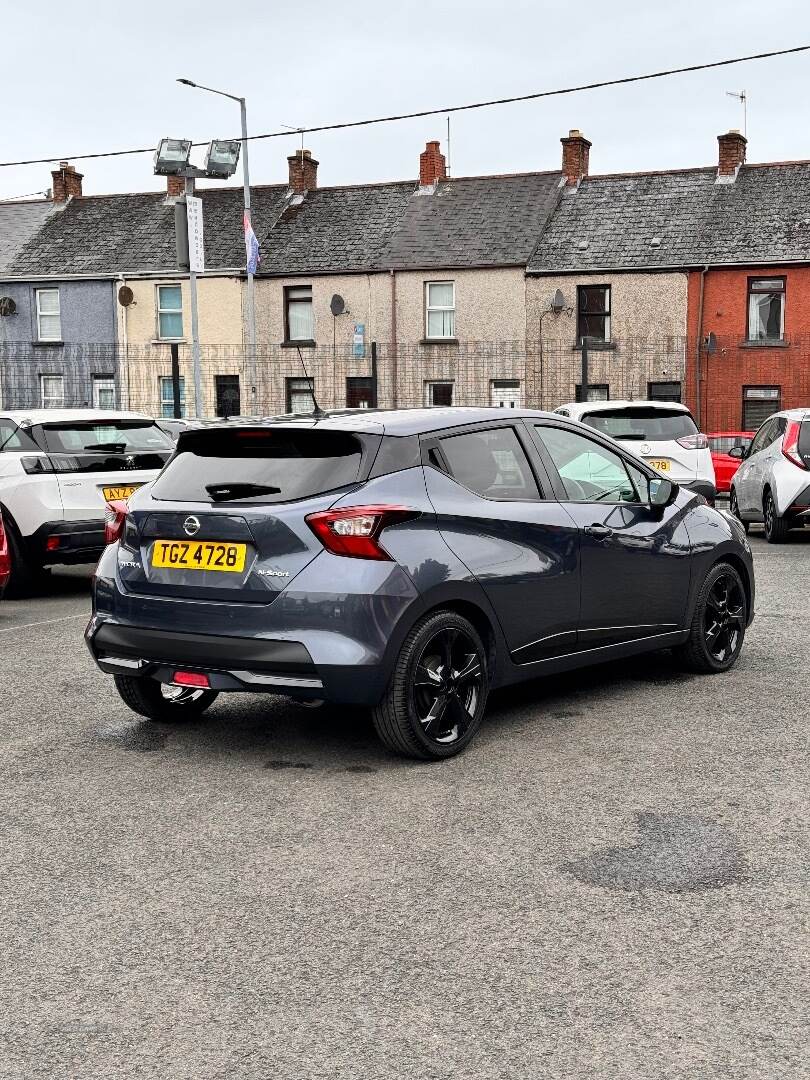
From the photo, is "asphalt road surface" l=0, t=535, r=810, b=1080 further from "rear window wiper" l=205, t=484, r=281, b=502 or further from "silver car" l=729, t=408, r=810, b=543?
"silver car" l=729, t=408, r=810, b=543

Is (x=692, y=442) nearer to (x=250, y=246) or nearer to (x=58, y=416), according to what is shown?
(x=58, y=416)

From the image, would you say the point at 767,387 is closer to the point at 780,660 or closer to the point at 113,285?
the point at 113,285

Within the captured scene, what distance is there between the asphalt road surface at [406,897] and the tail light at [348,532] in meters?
0.96

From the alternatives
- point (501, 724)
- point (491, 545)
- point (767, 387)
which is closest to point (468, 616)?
point (491, 545)

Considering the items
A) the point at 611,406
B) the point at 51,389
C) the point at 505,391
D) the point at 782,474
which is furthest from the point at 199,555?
the point at 51,389

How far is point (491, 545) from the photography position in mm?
6141

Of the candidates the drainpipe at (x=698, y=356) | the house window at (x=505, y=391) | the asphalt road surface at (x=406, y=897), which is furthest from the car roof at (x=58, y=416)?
the drainpipe at (x=698, y=356)

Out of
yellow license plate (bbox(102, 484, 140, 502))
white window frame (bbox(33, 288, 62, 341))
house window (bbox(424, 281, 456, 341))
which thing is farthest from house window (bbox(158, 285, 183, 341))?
yellow license plate (bbox(102, 484, 140, 502))

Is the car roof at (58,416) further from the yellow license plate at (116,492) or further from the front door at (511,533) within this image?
the front door at (511,533)

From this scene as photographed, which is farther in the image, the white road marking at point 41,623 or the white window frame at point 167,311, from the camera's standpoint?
the white window frame at point 167,311

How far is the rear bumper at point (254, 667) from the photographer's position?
552 cm

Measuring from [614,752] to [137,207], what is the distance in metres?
41.9

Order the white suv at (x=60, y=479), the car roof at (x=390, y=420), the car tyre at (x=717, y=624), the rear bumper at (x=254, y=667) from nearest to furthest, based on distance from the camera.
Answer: the rear bumper at (x=254, y=667), the car roof at (x=390, y=420), the car tyre at (x=717, y=624), the white suv at (x=60, y=479)

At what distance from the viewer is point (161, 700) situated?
6711 mm
